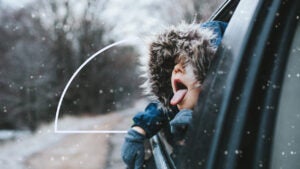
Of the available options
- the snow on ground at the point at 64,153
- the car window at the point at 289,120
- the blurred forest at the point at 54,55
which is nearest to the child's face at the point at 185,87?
the car window at the point at 289,120

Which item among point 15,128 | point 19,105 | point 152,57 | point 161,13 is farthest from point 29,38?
point 152,57

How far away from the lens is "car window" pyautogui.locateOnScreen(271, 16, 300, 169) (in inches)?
35.3

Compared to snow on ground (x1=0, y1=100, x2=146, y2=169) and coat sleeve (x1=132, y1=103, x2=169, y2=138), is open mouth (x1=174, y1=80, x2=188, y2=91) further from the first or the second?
snow on ground (x1=0, y1=100, x2=146, y2=169)

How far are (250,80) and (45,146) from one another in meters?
10.0

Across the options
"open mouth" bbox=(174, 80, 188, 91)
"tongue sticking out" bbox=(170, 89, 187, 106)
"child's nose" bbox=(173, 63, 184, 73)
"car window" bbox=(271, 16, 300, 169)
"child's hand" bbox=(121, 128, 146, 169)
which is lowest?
"car window" bbox=(271, 16, 300, 169)

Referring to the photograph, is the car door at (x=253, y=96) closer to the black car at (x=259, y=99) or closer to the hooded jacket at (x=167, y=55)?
the black car at (x=259, y=99)

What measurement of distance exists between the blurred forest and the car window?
14.9m

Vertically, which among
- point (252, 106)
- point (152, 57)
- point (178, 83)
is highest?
point (152, 57)

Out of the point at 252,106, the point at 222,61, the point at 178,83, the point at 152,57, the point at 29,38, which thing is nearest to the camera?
the point at 252,106

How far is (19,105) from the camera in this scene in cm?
1639

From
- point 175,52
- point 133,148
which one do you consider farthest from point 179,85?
point 133,148

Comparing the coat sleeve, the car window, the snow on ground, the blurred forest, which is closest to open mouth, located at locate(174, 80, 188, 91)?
the coat sleeve

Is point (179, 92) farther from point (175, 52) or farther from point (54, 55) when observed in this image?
point (54, 55)

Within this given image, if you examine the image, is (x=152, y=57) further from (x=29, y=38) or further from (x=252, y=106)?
(x=29, y=38)
